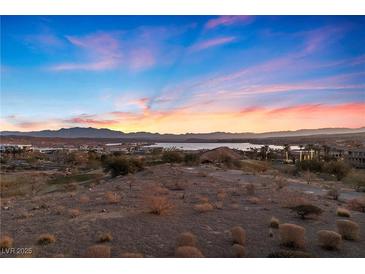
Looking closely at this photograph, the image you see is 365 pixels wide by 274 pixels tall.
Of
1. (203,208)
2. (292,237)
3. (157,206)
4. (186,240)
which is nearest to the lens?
(186,240)

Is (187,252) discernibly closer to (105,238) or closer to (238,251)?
(238,251)

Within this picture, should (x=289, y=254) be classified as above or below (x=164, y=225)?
above

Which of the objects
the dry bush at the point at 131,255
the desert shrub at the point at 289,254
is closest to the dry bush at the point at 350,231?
the desert shrub at the point at 289,254

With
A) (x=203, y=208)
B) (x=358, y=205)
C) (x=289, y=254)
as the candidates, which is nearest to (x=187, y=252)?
(x=289, y=254)

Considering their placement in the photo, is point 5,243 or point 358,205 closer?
point 5,243

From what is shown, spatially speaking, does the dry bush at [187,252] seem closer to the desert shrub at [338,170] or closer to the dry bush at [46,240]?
the dry bush at [46,240]

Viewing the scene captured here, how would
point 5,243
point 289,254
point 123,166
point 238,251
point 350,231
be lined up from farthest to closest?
point 123,166
point 350,231
point 5,243
point 238,251
point 289,254

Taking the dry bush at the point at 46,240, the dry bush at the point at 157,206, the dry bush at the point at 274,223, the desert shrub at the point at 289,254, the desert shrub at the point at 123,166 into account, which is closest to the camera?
the desert shrub at the point at 289,254

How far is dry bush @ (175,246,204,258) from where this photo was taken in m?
9.12

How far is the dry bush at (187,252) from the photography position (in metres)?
9.12

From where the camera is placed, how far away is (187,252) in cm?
924

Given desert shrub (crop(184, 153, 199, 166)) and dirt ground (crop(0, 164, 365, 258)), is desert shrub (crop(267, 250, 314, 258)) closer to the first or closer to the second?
dirt ground (crop(0, 164, 365, 258))

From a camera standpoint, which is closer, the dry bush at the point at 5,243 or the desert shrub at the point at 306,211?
the dry bush at the point at 5,243
